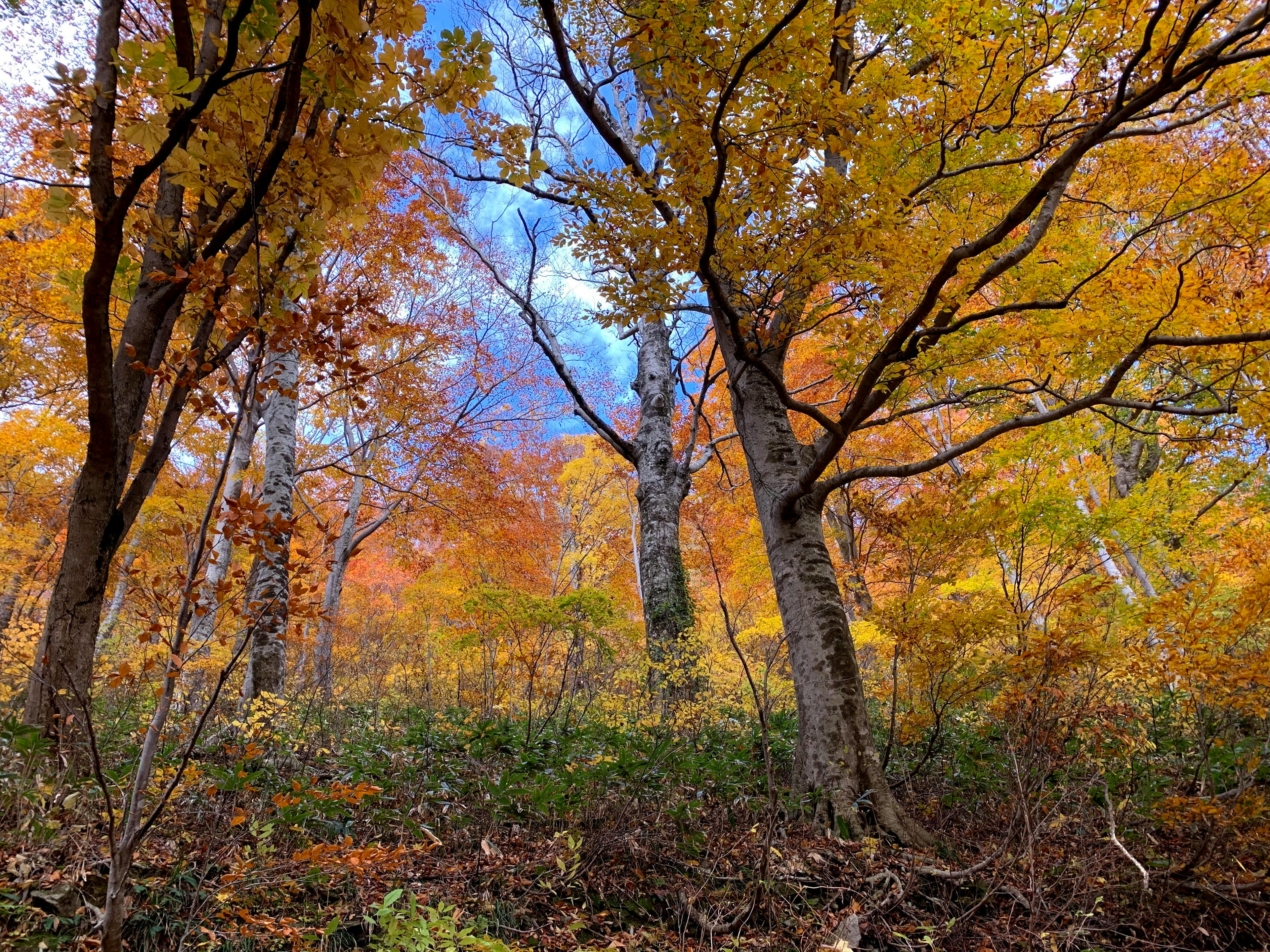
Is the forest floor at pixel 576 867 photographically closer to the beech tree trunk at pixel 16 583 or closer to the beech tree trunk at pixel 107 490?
the beech tree trunk at pixel 107 490

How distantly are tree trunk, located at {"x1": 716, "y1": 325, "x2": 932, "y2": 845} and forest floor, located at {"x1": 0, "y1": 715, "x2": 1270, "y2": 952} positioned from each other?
24 centimetres

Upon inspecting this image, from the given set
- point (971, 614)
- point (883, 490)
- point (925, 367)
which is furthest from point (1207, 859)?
point (883, 490)

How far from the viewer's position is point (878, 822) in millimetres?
3254

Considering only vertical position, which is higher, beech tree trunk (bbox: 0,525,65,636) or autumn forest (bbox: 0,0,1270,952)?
beech tree trunk (bbox: 0,525,65,636)

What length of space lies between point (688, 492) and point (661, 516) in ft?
1.59

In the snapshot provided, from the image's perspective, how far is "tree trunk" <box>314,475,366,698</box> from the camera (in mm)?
9297

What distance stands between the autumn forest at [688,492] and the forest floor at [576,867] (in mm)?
29

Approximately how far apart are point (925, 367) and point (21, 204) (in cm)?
981

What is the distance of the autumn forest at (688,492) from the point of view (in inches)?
71.0

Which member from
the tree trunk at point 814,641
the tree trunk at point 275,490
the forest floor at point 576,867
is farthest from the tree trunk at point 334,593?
the tree trunk at point 814,641

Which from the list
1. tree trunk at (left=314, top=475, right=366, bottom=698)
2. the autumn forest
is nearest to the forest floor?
the autumn forest

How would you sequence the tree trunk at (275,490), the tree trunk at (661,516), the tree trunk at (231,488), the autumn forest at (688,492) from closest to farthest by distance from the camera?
the autumn forest at (688,492), the tree trunk at (231,488), the tree trunk at (275,490), the tree trunk at (661,516)

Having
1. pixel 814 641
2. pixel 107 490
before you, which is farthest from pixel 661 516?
pixel 107 490

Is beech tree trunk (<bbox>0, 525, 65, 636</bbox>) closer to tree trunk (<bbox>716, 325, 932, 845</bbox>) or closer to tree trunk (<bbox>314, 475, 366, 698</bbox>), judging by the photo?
tree trunk (<bbox>314, 475, 366, 698</bbox>)
